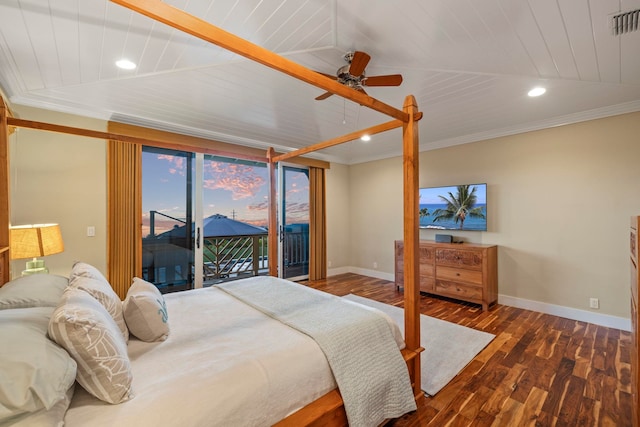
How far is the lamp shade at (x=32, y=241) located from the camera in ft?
7.32

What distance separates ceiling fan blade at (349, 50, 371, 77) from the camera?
6.45 ft

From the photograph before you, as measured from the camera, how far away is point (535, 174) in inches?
145

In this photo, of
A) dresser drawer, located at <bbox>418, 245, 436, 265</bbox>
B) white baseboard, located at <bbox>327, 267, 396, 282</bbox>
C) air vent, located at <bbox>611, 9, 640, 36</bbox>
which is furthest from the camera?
white baseboard, located at <bbox>327, 267, 396, 282</bbox>

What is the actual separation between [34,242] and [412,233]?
300cm

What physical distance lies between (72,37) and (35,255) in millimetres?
1718

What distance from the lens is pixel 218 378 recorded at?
47.1 inches

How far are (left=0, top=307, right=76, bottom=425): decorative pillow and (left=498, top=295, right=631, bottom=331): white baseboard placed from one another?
4.58 metres

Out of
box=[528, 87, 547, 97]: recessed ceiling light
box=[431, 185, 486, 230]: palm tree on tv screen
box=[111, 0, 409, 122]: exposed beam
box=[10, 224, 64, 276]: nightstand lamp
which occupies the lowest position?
box=[10, 224, 64, 276]: nightstand lamp

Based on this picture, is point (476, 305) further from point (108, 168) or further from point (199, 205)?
point (108, 168)

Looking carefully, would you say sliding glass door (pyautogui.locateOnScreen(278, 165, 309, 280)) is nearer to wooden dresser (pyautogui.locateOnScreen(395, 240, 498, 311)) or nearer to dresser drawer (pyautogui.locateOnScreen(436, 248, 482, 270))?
wooden dresser (pyautogui.locateOnScreen(395, 240, 498, 311))

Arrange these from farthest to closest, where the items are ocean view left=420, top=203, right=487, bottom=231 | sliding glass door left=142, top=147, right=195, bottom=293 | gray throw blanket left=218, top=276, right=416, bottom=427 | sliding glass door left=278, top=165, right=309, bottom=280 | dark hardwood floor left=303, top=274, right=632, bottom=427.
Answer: sliding glass door left=278, top=165, right=309, bottom=280
ocean view left=420, top=203, right=487, bottom=231
sliding glass door left=142, top=147, right=195, bottom=293
dark hardwood floor left=303, top=274, right=632, bottom=427
gray throw blanket left=218, top=276, right=416, bottom=427

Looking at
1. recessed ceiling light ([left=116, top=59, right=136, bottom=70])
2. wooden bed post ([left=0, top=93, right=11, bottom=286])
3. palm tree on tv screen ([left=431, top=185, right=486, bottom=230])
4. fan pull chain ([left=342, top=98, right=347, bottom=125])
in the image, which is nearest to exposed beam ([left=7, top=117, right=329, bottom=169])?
wooden bed post ([left=0, top=93, right=11, bottom=286])

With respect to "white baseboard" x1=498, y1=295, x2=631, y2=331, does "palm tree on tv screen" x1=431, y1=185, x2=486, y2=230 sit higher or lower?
higher

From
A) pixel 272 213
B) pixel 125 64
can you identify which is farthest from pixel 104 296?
pixel 125 64
